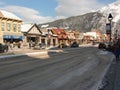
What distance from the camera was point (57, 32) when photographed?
381 ft

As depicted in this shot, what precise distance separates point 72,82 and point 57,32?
103292 millimetres

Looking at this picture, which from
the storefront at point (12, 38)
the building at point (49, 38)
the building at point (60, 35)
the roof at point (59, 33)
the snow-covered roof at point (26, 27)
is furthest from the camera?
the roof at point (59, 33)

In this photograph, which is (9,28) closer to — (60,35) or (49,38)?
(49,38)

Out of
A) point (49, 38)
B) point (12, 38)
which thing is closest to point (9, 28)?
point (12, 38)

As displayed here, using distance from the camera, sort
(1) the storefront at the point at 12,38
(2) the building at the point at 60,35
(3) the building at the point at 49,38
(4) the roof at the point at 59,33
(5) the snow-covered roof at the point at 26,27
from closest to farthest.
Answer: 1. (1) the storefront at the point at 12,38
2. (5) the snow-covered roof at the point at 26,27
3. (3) the building at the point at 49,38
4. (2) the building at the point at 60,35
5. (4) the roof at the point at 59,33

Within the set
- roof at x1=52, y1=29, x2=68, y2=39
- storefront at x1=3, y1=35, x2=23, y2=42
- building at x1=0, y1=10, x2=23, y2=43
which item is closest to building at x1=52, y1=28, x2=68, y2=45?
roof at x1=52, y1=29, x2=68, y2=39

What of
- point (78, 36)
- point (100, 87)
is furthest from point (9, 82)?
point (78, 36)

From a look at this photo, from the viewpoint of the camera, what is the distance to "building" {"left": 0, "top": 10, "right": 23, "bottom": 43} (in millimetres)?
69500

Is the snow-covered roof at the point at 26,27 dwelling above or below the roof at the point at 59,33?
above

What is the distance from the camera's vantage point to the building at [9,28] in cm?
6950

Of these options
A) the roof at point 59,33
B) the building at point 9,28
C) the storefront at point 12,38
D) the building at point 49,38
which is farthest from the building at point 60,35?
the building at point 9,28

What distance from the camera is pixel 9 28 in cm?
7250

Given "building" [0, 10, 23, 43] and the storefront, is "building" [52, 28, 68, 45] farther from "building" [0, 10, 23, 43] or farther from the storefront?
"building" [0, 10, 23, 43]

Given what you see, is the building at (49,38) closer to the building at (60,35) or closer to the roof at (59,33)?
the building at (60,35)
